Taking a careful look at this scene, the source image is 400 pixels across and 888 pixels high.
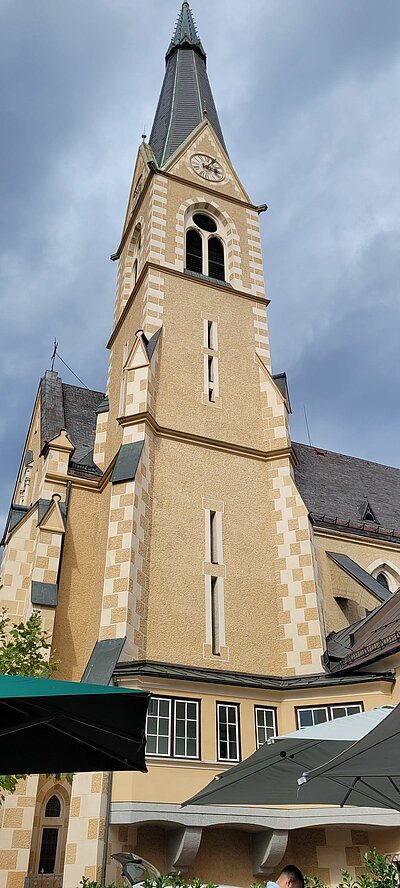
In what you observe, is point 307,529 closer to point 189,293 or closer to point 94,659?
point 94,659

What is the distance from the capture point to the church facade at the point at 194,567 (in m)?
12.3

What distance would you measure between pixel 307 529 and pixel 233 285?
820 cm

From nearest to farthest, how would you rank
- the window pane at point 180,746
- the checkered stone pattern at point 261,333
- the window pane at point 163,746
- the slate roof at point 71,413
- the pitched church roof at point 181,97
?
1. the window pane at point 163,746
2. the window pane at point 180,746
3. the checkered stone pattern at point 261,333
4. the slate roof at point 71,413
5. the pitched church roof at point 181,97

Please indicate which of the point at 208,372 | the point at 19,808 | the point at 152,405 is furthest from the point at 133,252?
the point at 19,808

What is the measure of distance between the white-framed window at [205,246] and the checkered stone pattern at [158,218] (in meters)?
0.91

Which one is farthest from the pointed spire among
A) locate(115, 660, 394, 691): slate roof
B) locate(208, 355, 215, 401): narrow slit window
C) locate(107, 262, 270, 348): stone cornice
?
locate(115, 660, 394, 691): slate roof

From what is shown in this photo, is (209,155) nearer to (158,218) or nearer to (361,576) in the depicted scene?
(158,218)

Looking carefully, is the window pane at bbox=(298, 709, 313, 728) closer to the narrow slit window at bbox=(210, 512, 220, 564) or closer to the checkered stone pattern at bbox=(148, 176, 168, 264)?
the narrow slit window at bbox=(210, 512, 220, 564)

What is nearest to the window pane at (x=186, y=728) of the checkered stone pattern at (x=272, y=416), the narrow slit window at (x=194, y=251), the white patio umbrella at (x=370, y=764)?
the white patio umbrella at (x=370, y=764)

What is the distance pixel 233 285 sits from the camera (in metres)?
21.1

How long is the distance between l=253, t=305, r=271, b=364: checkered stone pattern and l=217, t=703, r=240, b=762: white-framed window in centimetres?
932

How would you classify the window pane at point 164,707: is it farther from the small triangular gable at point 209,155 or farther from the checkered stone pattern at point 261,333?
the small triangular gable at point 209,155

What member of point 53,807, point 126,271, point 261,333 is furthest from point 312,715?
point 126,271

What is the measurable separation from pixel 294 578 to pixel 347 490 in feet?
30.9
